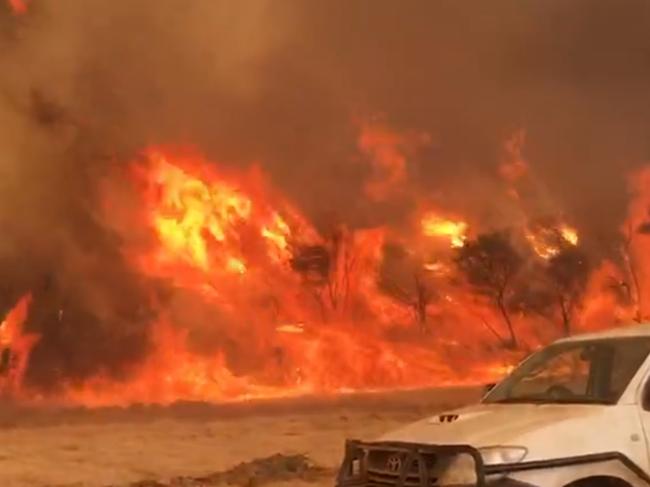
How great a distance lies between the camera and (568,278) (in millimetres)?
23953

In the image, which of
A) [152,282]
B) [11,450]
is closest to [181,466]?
[11,450]

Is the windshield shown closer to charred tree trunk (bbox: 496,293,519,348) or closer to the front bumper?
the front bumper

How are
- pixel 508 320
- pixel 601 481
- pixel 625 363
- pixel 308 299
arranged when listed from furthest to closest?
1. pixel 508 320
2. pixel 308 299
3. pixel 625 363
4. pixel 601 481

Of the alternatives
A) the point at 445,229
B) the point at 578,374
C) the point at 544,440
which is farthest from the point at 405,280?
A: the point at 544,440

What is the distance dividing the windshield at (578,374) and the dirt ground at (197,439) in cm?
512

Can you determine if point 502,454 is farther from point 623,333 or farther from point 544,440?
Result: point 623,333

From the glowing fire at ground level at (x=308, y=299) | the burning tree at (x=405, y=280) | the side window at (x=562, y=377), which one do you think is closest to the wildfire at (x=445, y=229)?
the glowing fire at ground level at (x=308, y=299)

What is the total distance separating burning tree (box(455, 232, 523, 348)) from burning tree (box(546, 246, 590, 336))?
1260 mm

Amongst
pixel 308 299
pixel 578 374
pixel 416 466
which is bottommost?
pixel 416 466

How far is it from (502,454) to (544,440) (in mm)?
262

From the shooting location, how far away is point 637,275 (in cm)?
2464

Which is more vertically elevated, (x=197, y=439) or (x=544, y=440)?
(x=197, y=439)

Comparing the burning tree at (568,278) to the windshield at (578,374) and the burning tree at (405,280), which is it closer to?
the burning tree at (405,280)

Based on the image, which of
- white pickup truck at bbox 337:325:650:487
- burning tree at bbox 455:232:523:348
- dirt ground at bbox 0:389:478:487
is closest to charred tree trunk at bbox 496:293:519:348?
burning tree at bbox 455:232:523:348
